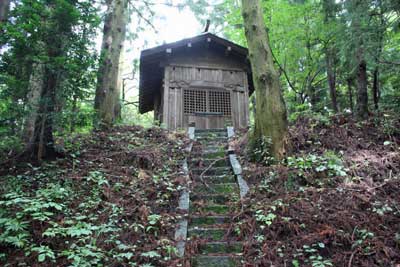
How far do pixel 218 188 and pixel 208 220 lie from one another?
990mm

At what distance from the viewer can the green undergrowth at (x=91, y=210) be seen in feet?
11.0

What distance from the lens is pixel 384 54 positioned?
25.8ft

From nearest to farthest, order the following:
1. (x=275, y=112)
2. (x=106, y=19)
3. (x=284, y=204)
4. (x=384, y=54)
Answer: (x=284, y=204), (x=275, y=112), (x=384, y=54), (x=106, y=19)

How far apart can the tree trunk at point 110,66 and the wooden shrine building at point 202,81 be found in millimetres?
1461

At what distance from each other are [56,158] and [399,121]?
7.21 metres

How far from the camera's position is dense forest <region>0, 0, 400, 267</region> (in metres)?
3.48

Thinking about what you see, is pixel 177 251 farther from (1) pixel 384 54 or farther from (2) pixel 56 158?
(1) pixel 384 54

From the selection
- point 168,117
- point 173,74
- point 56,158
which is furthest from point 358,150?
point 173,74

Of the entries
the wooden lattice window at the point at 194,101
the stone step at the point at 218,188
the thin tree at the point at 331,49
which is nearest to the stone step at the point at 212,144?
the stone step at the point at 218,188

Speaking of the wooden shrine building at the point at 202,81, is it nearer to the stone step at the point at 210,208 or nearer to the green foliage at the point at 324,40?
the green foliage at the point at 324,40

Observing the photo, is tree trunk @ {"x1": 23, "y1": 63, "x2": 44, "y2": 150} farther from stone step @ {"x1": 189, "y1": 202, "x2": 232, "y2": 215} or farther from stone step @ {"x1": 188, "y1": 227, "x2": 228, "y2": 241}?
stone step @ {"x1": 188, "y1": 227, "x2": 228, "y2": 241}

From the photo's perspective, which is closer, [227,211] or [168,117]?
[227,211]

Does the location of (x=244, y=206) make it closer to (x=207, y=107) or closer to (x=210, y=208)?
(x=210, y=208)

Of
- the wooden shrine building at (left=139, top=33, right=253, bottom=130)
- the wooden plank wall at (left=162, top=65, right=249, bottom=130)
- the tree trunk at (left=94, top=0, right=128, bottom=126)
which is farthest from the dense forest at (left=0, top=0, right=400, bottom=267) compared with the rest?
the wooden shrine building at (left=139, top=33, right=253, bottom=130)
